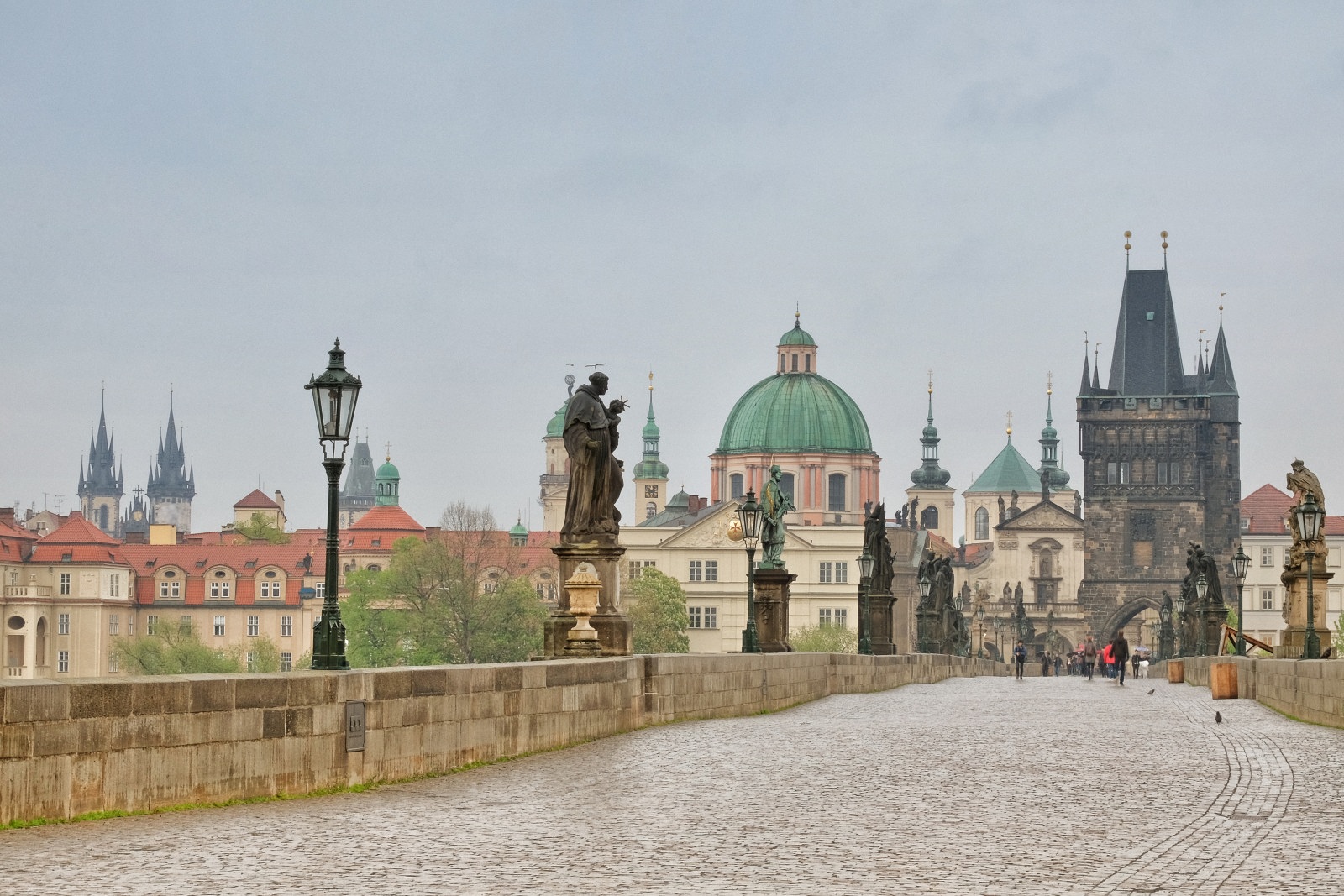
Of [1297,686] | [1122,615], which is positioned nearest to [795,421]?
[1122,615]

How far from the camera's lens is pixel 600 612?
75.3 feet

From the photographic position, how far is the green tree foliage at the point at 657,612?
116m

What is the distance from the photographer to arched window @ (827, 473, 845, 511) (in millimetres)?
174750

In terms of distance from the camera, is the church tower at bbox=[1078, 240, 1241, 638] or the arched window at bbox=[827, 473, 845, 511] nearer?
the church tower at bbox=[1078, 240, 1241, 638]

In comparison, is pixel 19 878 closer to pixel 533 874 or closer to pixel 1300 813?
pixel 533 874

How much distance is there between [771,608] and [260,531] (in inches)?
5840

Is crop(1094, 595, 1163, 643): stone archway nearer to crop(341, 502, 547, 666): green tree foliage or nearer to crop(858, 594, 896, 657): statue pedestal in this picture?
crop(341, 502, 547, 666): green tree foliage

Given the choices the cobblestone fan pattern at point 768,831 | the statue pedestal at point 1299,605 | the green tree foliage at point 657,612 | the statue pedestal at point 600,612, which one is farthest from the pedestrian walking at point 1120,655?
the green tree foliage at point 657,612

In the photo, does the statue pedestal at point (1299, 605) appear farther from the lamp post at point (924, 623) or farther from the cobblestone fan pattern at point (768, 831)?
the lamp post at point (924, 623)

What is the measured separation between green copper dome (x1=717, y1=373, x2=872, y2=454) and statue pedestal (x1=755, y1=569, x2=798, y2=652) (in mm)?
137627

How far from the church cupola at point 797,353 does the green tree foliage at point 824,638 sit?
51985mm

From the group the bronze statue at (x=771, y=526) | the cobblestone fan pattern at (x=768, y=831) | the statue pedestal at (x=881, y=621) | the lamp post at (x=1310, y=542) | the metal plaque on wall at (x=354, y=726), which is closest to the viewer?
the cobblestone fan pattern at (x=768, y=831)

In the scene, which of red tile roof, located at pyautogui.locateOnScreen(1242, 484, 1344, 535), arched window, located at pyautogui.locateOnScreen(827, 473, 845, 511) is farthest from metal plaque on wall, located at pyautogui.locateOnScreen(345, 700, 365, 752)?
arched window, located at pyautogui.locateOnScreen(827, 473, 845, 511)

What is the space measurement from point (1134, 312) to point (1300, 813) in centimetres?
15402
